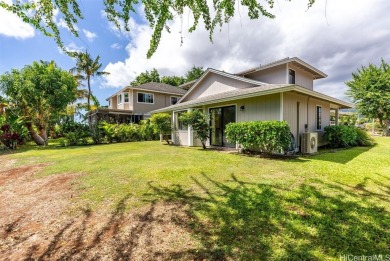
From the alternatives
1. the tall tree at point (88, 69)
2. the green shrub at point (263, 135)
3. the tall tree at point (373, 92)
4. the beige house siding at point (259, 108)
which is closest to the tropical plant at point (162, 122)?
the beige house siding at point (259, 108)

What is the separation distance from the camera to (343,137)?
36.2 feet

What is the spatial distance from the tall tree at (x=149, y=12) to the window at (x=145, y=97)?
21488 mm

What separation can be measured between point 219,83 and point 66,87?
1268 cm

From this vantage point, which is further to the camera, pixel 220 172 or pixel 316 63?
pixel 316 63

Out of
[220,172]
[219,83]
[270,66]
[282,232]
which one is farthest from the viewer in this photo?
[219,83]

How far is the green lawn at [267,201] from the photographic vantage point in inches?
94.9

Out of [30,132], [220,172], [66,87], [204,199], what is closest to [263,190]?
[204,199]

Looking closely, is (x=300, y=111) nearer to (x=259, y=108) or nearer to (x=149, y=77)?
(x=259, y=108)

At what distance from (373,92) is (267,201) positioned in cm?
2624

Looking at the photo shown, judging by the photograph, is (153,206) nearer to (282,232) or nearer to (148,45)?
(282,232)

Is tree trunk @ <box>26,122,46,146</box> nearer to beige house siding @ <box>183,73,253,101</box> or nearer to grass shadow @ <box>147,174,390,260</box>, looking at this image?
beige house siding @ <box>183,73,253,101</box>

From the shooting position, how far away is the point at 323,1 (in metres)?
3.01

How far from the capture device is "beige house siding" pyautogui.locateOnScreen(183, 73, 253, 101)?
12.8 m

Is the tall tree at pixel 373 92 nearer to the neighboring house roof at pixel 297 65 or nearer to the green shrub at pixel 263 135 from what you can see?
the neighboring house roof at pixel 297 65
